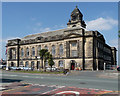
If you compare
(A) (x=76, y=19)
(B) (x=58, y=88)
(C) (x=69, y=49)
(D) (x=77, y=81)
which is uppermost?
(A) (x=76, y=19)

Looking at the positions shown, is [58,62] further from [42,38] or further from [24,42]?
[24,42]

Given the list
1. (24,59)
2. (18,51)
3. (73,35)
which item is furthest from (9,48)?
(73,35)

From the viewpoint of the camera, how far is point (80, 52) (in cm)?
4828

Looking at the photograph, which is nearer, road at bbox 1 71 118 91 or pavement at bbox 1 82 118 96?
pavement at bbox 1 82 118 96

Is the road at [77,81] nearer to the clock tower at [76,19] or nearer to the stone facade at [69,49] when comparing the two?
the stone facade at [69,49]

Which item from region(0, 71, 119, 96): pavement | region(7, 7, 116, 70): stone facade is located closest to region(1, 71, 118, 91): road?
region(0, 71, 119, 96): pavement

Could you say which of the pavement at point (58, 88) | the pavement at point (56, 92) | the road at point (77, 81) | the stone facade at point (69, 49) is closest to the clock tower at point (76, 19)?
the stone facade at point (69, 49)

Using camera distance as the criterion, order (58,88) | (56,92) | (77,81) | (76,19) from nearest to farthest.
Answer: (56,92) → (58,88) → (77,81) → (76,19)

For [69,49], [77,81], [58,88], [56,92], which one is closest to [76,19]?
[69,49]

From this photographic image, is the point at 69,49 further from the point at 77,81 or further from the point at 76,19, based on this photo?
the point at 77,81

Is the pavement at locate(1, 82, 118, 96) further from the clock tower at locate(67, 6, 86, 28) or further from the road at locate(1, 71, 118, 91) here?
the clock tower at locate(67, 6, 86, 28)

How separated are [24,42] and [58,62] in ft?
68.4

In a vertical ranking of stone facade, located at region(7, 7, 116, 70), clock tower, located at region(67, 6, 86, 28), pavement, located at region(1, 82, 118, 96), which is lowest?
pavement, located at region(1, 82, 118, 96)

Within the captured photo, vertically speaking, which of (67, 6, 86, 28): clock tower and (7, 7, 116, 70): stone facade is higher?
(67, 6, 86, 28): clock tower
